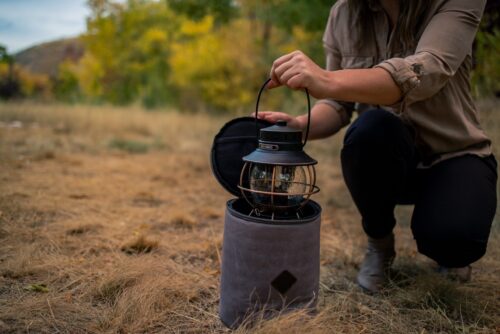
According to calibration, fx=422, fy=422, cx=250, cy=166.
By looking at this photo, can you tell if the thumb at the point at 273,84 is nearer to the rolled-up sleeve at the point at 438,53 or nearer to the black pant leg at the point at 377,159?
the rolled-up sleeve at the point at 438,53

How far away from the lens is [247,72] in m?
14.6

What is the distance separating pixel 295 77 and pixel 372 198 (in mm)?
804

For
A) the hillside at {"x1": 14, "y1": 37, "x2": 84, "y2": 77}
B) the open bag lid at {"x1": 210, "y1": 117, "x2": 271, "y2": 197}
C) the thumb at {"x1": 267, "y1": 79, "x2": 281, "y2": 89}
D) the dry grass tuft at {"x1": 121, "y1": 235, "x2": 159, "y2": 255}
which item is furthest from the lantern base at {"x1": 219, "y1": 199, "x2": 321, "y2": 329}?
the hillside at {"x1": 14, "y1": 37, "x2": 84, "y2": 77}

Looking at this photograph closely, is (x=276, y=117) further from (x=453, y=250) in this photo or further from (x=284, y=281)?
(x=453, y=250)

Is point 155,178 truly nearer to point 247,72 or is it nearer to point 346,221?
point 346,221

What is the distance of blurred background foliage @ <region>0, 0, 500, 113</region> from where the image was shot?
27.5ft

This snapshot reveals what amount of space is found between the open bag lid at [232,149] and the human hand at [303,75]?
1.54 feet

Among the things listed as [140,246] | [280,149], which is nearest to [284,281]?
[280,149]

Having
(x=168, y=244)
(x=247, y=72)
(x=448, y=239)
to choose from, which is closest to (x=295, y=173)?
(x=448, y=239)

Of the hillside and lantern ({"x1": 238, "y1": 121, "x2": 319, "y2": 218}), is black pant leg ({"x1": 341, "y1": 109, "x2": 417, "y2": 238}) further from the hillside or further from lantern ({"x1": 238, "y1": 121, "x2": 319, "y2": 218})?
the hillside

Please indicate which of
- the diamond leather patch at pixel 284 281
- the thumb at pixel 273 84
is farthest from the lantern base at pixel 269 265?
the thumb at pixel 273 84

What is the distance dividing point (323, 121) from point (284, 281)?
2.85 ft

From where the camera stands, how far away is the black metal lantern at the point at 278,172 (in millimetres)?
1420

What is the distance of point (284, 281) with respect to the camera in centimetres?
143
